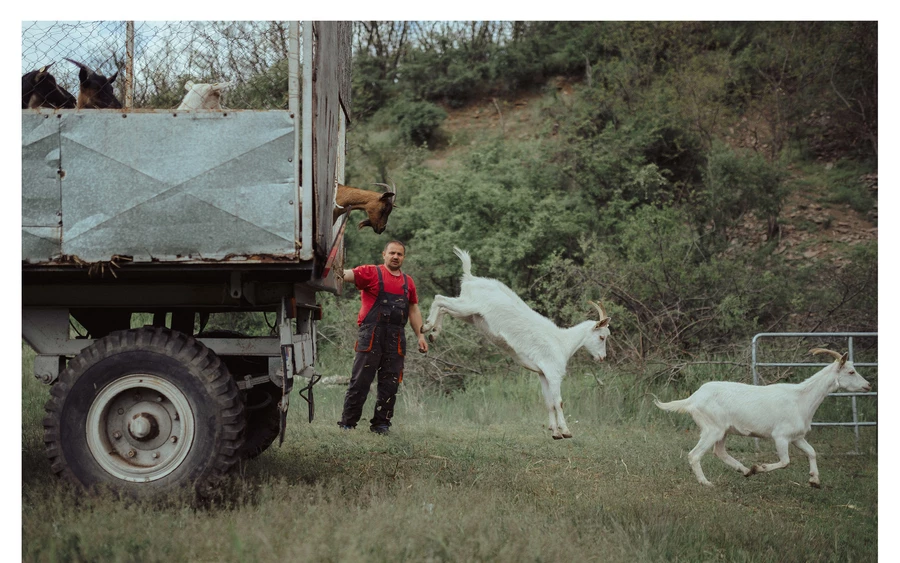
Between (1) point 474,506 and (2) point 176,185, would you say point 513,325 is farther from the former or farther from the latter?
(2) point 176,185

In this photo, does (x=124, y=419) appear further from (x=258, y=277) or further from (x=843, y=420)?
(x=843, y=420)

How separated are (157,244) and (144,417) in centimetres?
96

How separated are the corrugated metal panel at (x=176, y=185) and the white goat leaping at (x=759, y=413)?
3.54m

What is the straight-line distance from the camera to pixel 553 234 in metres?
13.3

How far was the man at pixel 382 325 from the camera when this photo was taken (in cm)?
645

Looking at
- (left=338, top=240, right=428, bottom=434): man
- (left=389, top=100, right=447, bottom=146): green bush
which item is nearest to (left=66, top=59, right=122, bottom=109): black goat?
(left=338, top=240, right=428, bottom=434): man

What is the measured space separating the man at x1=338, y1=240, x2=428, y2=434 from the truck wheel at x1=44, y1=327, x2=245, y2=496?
7.24ft

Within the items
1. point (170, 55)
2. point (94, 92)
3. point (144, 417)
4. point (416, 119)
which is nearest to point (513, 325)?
point (144, 417)

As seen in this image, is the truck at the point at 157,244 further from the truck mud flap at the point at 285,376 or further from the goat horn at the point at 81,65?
the goat horn at the point at 81,65

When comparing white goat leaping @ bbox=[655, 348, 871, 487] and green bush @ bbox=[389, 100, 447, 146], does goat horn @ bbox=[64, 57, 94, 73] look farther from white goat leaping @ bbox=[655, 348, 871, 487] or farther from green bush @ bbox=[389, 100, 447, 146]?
green bush @ bbox=[389, 100, 447, 146]

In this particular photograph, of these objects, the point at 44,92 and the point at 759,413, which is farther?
the point at 759,413

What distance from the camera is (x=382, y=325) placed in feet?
21.6

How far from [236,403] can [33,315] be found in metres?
1.35

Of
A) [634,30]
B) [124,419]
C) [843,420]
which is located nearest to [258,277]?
[124,419]
